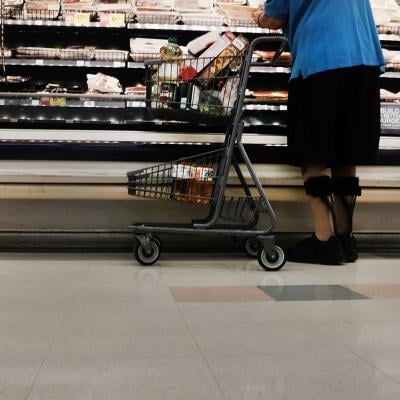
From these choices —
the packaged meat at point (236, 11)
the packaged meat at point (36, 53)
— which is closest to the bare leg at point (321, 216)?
the packaged meat at point (236, 11)

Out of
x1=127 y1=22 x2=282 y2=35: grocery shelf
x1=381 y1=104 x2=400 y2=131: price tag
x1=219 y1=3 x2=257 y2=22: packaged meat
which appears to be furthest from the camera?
x1=127 y1=22 x2=282 y2=35: grocery shelf

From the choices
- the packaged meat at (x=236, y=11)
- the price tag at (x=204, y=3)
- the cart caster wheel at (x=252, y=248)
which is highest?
the price tag at (x=204, y=3)

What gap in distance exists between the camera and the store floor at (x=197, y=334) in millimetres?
1104

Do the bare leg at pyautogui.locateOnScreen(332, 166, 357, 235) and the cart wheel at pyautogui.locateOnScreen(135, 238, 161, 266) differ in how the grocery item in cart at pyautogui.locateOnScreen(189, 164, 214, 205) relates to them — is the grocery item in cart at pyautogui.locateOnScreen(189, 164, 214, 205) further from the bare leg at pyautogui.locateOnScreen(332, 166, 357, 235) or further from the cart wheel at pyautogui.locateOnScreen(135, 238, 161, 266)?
the bare leg at pyautogui.locateOnScreen(332, 166, 357, 235)

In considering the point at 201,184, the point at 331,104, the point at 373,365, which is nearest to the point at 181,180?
the point at 201,184

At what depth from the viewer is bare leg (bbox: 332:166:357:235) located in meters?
2.71

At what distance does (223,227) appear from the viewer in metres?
2.60

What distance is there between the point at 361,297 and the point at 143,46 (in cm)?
287

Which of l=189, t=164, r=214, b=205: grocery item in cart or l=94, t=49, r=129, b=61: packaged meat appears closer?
l=189, t=164, r=214, b=205: grocery item in cart

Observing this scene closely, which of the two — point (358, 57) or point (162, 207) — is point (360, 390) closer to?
point (358, 57)

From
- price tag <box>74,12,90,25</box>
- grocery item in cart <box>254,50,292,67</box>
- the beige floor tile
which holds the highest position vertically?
price tag <box>74,12,90,25</box>

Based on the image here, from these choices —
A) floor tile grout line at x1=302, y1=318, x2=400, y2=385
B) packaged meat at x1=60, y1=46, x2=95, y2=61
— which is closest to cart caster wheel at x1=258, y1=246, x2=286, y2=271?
floor tile grout line at x1=302, y1=318, x2=400, y2=385

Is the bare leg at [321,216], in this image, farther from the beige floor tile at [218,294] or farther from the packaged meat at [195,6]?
the packaged meat at [195,6]

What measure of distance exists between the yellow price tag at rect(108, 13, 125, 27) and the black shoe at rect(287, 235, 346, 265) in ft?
7.58
